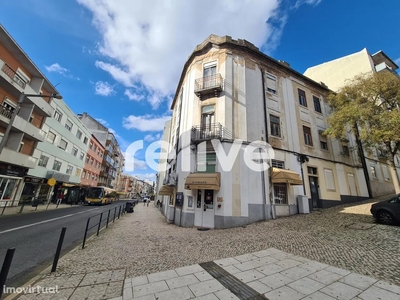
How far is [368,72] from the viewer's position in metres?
15.4

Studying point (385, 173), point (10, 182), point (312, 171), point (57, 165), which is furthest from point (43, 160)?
point (385, 173)

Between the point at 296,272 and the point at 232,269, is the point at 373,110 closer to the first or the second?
the point at 296,272

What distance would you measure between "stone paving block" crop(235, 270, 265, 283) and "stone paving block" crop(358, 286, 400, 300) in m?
1.76

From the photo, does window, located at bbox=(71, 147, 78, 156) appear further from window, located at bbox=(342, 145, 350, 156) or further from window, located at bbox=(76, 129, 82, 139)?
window, located at bbox=(342, 145, 350, 156)

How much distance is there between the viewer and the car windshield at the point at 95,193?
78.3 feet

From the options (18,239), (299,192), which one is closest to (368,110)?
(299,192)

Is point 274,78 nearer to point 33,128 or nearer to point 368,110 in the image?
point 368,110

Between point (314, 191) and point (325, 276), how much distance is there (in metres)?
10.9

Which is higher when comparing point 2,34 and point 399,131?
point 2,34

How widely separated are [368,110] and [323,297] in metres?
15.1

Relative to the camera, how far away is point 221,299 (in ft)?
Result: 9.87

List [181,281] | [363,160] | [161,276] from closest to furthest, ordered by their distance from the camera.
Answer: [181,281] < [161,276] < [363,160]

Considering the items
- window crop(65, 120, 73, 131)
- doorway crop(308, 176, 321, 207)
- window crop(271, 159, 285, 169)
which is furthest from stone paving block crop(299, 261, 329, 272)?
window crop(65, 120, 73, 131)

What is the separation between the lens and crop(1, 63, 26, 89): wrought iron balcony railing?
1337 cm
